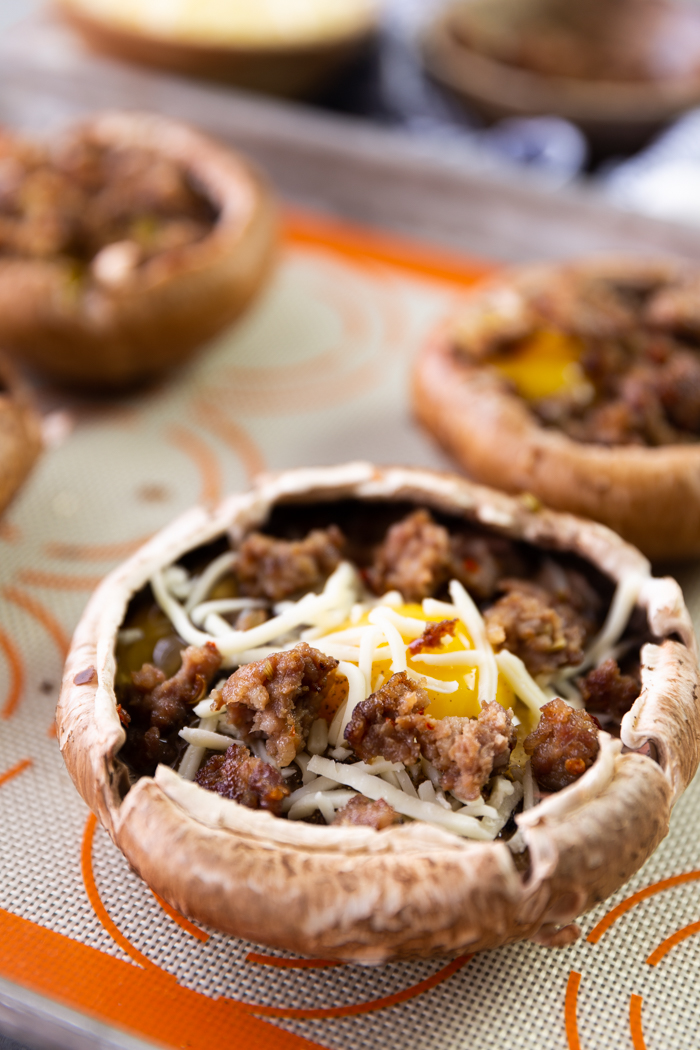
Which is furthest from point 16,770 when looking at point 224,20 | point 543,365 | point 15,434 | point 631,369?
point 224,20

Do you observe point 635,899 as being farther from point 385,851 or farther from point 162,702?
point 162,702

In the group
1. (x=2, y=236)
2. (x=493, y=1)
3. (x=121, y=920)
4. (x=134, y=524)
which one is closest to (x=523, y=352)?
(x=134, y=524)

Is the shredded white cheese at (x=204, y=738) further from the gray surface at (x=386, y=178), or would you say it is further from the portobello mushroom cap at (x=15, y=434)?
the gray surface at (x=386, y=178)

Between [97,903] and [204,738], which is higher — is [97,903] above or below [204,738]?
below

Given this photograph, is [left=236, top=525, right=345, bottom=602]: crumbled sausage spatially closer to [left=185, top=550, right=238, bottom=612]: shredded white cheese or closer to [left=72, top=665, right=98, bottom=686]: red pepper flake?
[left=185, top=550, right=238, bottom=612]: shredded white cheese

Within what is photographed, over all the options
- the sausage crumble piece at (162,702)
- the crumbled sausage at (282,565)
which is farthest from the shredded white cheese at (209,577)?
the sausage crumble piece at (162,702)

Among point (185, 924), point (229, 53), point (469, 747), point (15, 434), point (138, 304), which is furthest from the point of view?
point (229, 53)
